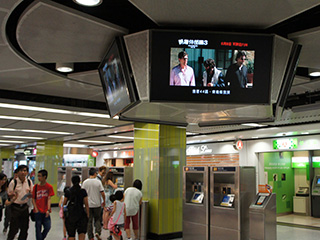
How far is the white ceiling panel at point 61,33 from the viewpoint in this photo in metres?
3.26

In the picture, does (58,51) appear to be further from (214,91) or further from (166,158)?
(166,158)

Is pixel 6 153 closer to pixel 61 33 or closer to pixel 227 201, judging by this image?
pixel 227 201

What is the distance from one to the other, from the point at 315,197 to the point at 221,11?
463 inches

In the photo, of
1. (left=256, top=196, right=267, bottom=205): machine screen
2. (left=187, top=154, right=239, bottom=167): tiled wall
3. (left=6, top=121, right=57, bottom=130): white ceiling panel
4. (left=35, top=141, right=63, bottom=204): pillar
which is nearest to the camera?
(left=256, top=196, right=267, bottom=205): machine screen

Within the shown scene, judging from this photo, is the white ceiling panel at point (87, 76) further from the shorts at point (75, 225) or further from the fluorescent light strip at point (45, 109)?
the shorts at point (75, 225)

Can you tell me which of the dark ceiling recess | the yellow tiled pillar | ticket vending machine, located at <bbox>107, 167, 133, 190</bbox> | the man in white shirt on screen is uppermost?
the dark ceiling recess

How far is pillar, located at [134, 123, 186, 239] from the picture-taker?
8.63 m

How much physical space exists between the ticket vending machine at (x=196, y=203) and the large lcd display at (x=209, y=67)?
4.36 m

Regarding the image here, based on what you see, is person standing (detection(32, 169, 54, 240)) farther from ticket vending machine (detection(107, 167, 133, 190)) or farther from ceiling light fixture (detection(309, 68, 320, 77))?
ceiling light fixture (detection(309, 68, 320, 77))

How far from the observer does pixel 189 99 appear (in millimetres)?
3471

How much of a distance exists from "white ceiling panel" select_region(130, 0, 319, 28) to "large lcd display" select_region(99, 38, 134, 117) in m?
0.56

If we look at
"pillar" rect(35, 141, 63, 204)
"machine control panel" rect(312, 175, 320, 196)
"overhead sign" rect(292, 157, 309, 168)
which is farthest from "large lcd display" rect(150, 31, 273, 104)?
"pillar" rect(35, 141, 63, 204)

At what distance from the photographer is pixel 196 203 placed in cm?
785

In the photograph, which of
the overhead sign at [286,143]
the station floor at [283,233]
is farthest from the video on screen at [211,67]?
the overhead sign at [286,143]
